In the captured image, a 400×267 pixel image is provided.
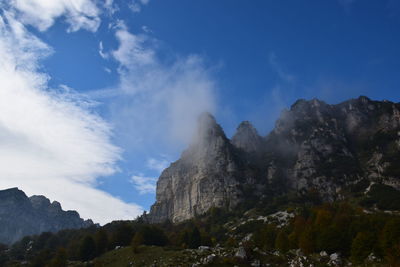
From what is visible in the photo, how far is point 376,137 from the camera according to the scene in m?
185

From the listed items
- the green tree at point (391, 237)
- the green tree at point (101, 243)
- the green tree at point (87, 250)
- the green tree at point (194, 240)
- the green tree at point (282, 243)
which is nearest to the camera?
A: the green tree at point (391, 237)

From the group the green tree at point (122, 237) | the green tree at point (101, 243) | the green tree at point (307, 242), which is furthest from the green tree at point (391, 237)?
the green tree at point (101, 243)

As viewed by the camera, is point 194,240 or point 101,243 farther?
point 101,243

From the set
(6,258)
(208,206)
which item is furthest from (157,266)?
(208,206)

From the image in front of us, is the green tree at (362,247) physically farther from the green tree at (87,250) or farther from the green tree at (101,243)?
the green tree at (87,250)

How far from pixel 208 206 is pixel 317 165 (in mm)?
65330

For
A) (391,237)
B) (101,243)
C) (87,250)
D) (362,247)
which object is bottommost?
(362,247)

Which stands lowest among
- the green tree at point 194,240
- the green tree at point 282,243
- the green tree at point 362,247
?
the green tree at point 362,247

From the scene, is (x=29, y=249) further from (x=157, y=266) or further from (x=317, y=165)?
(x=317, y=165)

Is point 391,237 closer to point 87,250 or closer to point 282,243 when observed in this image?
point 282,243

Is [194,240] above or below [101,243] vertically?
below

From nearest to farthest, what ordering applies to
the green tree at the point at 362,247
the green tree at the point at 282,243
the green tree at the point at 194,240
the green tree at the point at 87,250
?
the green tree at the point at 362,247, the green tree at the point at 282,243, the green tree at the point at 87,250, the green tree at the point at 194,240

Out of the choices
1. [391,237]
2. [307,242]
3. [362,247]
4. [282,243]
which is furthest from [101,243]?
[391,237]

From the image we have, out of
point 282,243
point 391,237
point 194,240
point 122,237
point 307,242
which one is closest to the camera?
point 391,237
